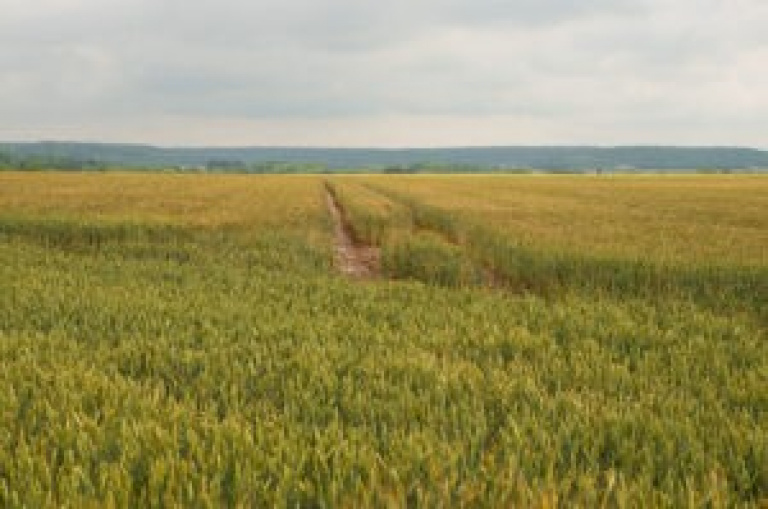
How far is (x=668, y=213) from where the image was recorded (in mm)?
29203

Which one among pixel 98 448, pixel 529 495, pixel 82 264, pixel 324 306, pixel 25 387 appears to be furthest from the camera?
pixel 82 264

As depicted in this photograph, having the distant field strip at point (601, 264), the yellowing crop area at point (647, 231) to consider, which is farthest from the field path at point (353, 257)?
the yellowing crop area at point (647, 231)

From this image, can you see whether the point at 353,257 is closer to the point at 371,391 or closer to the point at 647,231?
the point at 647,231

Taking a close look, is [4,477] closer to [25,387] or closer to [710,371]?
[25,387]

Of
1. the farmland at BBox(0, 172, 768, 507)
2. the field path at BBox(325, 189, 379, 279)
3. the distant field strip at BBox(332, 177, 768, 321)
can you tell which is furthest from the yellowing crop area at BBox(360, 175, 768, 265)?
the field path at BBox(325, 189, 379, 279)

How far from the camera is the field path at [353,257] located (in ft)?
53.6

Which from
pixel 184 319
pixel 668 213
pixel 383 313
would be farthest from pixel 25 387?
pixel 668 213

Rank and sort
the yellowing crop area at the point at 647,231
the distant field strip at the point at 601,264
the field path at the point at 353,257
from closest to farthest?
the distant field strip at the point at 601,264 < the yellowing crop area at the point at 647,231 < the field path at the point at 353,257

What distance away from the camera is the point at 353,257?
1923 centimetres

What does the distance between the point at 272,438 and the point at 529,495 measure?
140cm

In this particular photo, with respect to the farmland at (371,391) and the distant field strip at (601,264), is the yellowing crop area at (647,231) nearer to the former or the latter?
the distant field strip at (601,264)

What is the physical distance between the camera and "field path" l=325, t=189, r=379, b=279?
1634 centimetres

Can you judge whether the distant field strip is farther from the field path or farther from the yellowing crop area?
the field path

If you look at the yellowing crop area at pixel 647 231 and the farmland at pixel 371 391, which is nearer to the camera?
the farmland at pixel 371 391
